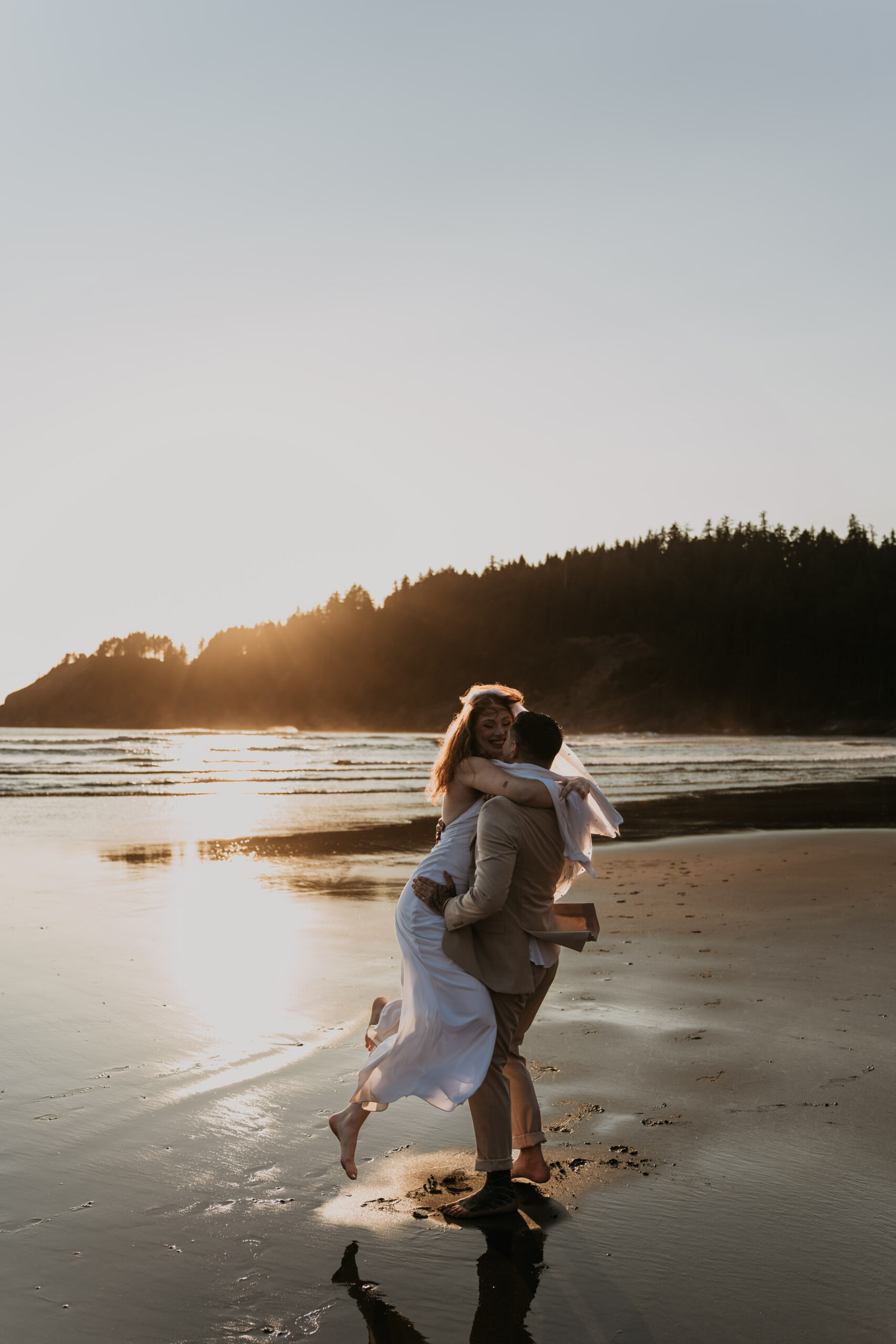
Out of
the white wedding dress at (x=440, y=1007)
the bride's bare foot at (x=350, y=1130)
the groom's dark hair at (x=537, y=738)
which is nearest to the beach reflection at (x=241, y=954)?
the bride's bare foot at (x=350, y=1130)

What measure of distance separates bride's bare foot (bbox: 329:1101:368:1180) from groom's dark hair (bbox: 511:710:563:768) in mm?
1343

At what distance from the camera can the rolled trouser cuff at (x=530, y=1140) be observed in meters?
3.49

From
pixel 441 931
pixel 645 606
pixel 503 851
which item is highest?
pixel 645 606

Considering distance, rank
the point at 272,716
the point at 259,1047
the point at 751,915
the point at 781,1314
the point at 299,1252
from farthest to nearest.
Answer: the point at 272,716 → the point at 751,915 → the point at 259,1047 → the point at 299,1252 → the point at 781,1314

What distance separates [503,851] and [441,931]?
36cm

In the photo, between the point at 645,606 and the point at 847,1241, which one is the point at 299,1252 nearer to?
the point at 847,1241

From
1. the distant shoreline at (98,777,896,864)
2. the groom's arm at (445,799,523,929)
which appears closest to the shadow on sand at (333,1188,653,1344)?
the groom's arm at (445,799,523,929)

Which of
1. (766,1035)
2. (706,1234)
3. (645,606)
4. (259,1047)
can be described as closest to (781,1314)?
(706,1234)

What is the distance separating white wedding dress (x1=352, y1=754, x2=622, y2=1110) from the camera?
3270 millimetres

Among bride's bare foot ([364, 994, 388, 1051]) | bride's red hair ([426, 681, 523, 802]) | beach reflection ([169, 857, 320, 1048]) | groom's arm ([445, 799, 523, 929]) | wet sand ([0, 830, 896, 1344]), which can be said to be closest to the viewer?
wet sand ([0, 830, 896, 1344])

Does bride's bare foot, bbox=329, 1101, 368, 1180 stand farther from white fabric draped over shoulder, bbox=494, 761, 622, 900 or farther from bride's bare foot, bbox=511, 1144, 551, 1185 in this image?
white fabric draped over shoulder, bbox=494, 761, 622, 900

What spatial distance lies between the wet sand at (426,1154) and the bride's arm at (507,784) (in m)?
1.38

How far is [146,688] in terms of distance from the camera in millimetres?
150750

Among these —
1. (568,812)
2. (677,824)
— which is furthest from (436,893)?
(677,824)
